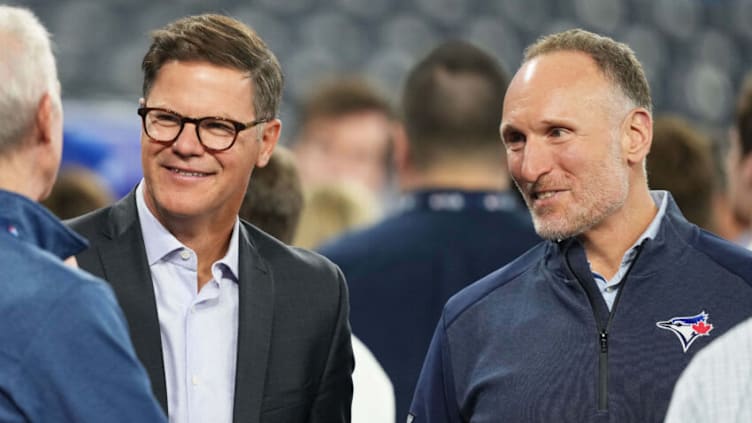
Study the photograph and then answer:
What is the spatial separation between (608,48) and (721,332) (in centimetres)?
60

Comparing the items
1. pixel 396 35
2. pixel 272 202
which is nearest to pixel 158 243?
pixel 272 202

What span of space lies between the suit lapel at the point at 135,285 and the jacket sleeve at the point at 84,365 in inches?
17.1

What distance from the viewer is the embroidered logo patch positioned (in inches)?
91.9

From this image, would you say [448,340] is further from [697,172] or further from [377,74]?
[377,74]

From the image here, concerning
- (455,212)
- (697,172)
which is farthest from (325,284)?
(697,172)

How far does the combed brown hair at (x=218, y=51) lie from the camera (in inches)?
102

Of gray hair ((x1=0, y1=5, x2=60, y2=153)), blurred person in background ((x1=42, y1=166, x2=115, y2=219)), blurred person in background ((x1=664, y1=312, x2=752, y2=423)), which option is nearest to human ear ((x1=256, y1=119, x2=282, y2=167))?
gray hair ((x1=0, y1=5, x2=60, y2=153))

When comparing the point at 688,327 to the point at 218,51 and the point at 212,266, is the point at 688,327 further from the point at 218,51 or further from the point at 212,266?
the point at 218,51

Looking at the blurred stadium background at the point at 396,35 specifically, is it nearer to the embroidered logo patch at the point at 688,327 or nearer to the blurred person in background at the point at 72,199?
the blurred person in background at the point at 72,199

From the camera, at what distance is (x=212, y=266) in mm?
2605

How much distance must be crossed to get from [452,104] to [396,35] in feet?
22.2

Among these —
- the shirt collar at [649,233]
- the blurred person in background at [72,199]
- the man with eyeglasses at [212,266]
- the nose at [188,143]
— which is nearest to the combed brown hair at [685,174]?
the shirt collar at [649,233]

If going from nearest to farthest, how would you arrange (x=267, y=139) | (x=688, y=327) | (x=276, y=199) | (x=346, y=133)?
(x=688, y=327)
(x=267, y=139)
(x=276, y=199)
(x=346, y=133)

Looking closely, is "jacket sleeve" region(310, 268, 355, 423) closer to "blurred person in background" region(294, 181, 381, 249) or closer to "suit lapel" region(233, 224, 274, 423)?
"suit lapel" region(233, 224, 274, 423)
